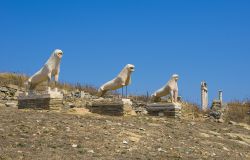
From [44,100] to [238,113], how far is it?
1250 cm

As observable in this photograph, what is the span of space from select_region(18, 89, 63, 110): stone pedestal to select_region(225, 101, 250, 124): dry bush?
10.6 m

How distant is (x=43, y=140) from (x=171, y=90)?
29.2 feet

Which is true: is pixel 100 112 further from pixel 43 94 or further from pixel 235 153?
pixel 235 153

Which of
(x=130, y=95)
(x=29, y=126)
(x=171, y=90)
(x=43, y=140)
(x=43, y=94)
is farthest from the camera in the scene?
(x=130, y=95)

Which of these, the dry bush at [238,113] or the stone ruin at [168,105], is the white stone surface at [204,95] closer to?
the dry bush at [238,113]

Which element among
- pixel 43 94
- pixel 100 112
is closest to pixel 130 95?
pixel 100 112

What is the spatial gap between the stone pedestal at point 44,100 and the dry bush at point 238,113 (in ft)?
34.6

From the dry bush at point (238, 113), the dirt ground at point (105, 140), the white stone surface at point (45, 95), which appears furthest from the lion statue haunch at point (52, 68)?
the dry bush at point (238, 113)

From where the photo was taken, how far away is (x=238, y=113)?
79.6 ft

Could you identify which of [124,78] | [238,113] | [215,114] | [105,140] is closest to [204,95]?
[238,113]

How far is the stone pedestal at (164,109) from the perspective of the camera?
1772 centimetres

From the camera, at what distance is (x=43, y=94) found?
49.8 ft

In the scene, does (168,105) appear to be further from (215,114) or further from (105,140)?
(105,140)

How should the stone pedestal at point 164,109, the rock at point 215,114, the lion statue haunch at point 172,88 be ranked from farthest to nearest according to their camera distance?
the rock at point 215,114 → the lion statue haunch at point 172,88 → the stone pedestal at point 164,109
